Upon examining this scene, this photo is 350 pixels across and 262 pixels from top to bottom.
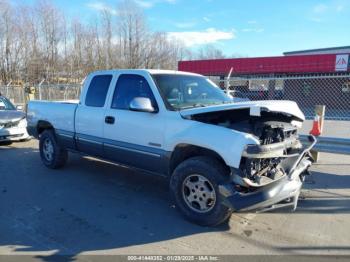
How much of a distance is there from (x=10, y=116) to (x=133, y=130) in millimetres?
6409

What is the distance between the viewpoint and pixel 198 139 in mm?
4195

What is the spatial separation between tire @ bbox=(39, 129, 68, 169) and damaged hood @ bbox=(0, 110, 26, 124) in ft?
9.80

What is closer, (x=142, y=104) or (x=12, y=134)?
(x=142, y=104)

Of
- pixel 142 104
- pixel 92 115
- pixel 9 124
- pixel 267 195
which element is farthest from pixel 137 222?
pixel 9 124

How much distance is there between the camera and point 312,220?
4559 mm

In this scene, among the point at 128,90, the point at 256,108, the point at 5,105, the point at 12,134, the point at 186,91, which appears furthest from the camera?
the point at 5,105

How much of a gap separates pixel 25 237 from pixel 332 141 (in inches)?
227

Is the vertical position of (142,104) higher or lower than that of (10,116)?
higher

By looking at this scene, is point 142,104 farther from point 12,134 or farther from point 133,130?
point 12,134

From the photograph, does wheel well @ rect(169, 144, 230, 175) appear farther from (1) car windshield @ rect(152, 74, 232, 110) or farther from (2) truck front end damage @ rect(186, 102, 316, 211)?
(1) car windshield @ rect(152, 74, 232, 110)

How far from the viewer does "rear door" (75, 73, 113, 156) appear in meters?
5.77

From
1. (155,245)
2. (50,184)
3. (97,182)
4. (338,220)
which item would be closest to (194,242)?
(155,245)

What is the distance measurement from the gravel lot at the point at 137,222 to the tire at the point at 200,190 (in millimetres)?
157

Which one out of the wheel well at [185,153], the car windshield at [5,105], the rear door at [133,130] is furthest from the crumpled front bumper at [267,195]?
the car windshield at [5,105]
